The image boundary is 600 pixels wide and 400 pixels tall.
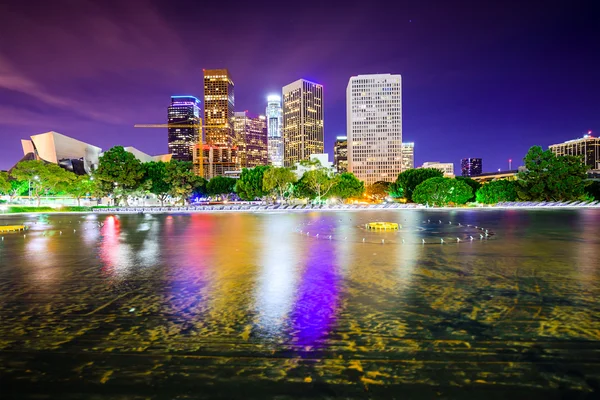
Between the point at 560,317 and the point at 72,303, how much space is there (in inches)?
425

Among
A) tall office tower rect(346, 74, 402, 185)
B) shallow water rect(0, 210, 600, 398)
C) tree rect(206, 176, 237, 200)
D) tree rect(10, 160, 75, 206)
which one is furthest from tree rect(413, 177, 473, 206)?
tall office tower rect(346, 74, 402, 185)

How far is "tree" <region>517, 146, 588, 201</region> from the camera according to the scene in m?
65.0

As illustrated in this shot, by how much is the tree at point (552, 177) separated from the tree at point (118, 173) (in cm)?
7299

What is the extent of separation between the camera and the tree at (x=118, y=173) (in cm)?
6419

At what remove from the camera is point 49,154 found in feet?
315

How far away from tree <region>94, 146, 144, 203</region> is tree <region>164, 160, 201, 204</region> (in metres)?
6.61

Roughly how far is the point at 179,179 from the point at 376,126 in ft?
445

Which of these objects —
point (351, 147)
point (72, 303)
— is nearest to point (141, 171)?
point (72, 303)

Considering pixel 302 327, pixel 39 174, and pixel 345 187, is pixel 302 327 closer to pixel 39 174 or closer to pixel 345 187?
pixel 345 187

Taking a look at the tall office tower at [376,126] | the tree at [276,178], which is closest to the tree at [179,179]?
the tree at [276,178]

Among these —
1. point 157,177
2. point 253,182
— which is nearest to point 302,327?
point 253,182

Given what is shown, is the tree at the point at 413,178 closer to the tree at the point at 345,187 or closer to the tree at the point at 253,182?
the tree at the point at 345,187

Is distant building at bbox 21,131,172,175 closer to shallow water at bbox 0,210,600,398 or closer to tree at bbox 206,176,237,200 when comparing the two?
tree at bbox 206,176,237,200

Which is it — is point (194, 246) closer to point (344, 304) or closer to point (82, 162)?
point (344, 304)
